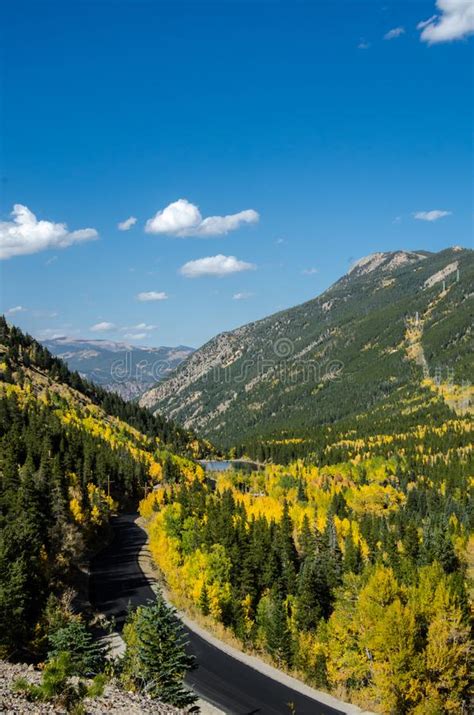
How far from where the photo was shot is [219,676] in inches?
2493

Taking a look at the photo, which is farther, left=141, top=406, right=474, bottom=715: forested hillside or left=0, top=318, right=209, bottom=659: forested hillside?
left=141, top=406, right=474, bottom=715: forested hillside

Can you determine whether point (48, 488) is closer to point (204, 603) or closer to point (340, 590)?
point (204, 603)

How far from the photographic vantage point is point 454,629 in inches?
2596

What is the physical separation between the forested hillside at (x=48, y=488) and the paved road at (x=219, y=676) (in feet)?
21.0

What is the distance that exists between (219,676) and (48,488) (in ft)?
139

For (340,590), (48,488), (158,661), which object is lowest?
(340,590)

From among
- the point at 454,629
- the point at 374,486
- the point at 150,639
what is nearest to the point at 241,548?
the point at 454,629

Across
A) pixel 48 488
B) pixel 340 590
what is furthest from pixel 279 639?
pixel 48 488

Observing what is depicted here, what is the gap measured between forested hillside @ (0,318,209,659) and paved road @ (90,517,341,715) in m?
6.41

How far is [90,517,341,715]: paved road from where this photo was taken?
5741cm

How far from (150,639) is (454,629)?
4144 cm

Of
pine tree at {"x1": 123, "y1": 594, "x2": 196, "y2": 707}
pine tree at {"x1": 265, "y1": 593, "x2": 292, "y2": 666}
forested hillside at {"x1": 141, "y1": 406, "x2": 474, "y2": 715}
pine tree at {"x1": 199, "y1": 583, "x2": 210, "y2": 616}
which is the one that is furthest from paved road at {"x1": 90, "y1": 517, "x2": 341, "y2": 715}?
pine tree at {"x1": 123, "y1": 594, "x2": 196, "y2": 707}

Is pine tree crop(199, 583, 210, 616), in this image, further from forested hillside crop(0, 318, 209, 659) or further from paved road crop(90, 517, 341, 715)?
forested hillside crop(0, 318, 209, 659)

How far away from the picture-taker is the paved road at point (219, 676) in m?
57.4
